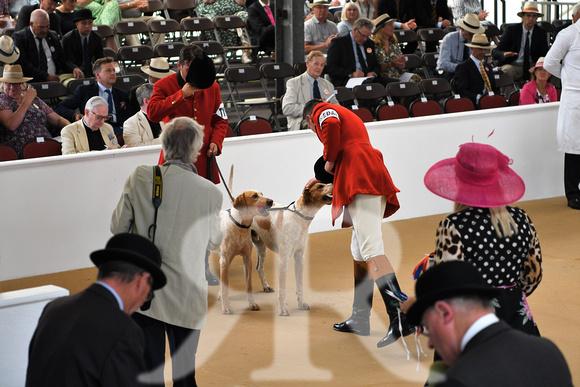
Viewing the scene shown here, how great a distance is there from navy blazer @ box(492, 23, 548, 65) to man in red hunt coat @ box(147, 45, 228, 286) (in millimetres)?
7212

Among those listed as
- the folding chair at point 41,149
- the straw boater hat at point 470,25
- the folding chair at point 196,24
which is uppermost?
the folding chair at point 196,24

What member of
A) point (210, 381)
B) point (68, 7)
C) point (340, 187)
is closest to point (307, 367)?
point (210, 381)

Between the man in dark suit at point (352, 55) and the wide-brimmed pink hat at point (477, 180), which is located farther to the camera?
the man in dark suit at point (352, 55)

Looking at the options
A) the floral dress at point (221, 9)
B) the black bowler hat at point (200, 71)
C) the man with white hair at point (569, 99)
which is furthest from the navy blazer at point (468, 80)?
the black bowler hat at point (200, 71)

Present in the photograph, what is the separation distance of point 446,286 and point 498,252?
1118 millimetres

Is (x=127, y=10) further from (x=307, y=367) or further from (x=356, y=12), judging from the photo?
(x=307, y=367)

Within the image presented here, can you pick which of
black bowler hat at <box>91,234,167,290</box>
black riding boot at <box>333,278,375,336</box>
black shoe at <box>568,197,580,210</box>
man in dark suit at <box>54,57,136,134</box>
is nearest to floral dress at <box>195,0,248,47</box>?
man in dark suit at <box>54,57,136,134</box>

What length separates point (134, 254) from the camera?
88.3 inches

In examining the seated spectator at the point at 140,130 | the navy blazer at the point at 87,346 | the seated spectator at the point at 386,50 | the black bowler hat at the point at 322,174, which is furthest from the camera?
the seated spectator at the point at 386,50

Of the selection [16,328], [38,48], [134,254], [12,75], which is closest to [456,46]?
[38,48]

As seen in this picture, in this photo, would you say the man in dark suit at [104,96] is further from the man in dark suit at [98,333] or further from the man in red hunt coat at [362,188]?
the man in dark suit at [98,333]

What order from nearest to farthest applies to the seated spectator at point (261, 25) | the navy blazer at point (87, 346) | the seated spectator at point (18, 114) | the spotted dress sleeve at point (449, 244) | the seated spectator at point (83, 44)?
the navy blazer at point (87, 346) < the spotted dress sleeve at point (449, 244) < the seated spectator at point (18, 114) < the seated spectator at point (83, 44) < the seated spectator at point (261, 25)

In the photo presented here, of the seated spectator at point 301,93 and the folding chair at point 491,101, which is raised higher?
the seated spectator at point 301,93

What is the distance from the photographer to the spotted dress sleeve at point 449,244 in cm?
296
